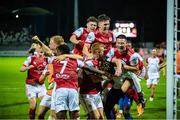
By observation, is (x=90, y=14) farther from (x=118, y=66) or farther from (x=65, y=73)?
(x=65, y=73)

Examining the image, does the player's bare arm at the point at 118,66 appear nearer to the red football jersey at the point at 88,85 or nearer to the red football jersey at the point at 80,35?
the red football jersey at the point at 88,85

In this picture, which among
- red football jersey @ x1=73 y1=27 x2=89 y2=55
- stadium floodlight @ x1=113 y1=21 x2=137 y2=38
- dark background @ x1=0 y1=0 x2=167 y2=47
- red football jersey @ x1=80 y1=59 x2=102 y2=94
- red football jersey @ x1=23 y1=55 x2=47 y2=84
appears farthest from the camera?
dark background @ x1=0 y1=0 x2=167 y2=47

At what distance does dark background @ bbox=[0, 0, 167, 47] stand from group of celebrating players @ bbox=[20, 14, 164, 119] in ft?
159

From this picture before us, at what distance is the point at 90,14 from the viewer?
6388 centimetres

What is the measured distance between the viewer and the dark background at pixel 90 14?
61.6 metres

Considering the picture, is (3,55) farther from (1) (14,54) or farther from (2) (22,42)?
(2) (22,42)

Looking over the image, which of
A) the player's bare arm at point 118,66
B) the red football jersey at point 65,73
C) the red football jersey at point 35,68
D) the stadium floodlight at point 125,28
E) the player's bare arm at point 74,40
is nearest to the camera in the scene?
the red football jersey at point 65,73

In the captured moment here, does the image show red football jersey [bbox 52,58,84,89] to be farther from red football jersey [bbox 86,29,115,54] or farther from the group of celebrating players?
red football jersey [bbox 86,29,115,54]

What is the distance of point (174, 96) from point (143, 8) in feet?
186

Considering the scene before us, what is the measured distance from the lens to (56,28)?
213ft

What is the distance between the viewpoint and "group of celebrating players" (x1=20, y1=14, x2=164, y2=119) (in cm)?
867

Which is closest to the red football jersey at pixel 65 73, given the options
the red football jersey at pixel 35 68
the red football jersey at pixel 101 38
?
the red football jersey at pixel 101 38

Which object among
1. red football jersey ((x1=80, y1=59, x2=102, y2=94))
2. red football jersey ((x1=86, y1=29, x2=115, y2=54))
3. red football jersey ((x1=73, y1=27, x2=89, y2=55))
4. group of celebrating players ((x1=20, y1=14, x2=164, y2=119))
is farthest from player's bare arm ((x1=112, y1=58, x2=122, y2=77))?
red football jersey ((x1=73, y1=27, x2=89, y2=55))

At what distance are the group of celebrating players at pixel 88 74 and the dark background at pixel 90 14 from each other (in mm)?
48318
